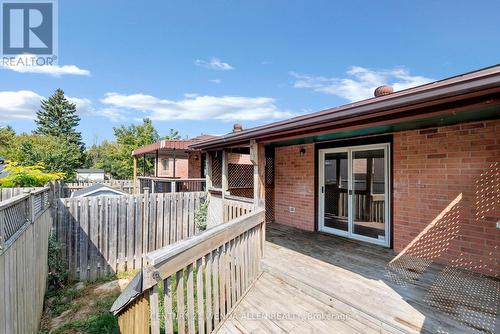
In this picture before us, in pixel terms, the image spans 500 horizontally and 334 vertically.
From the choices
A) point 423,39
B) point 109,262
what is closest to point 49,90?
point 109,262

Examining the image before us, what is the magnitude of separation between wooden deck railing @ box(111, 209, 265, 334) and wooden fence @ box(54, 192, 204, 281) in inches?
109

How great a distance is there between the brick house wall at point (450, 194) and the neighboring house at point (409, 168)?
0.04ft

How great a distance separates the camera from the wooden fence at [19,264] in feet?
6.01

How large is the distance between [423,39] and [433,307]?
935 centimetres

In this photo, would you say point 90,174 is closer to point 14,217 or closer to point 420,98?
point 14,217

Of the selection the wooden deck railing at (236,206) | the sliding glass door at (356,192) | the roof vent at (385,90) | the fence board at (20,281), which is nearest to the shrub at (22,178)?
the fence board at (20,281)

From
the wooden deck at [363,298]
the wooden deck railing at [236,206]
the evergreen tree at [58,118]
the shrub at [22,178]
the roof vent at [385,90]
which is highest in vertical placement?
the evergreen tree at [58,118]

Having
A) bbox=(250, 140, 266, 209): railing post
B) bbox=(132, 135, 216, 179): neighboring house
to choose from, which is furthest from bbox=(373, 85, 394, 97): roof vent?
bbox=(132, 135, 216, 179): neighboring house

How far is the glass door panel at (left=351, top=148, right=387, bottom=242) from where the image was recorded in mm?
5035

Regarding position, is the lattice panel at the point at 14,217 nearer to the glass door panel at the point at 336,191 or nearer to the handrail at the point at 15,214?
the handrail at the point at 15,214

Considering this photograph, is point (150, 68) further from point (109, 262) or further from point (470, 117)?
point (470, 117)

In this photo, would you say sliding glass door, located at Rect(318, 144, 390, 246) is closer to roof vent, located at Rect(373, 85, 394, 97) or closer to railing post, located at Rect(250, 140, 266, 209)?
roof vent, located at Rect(373, 85, 394, 97)

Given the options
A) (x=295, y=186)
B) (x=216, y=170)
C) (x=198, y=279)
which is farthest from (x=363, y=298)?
(x=216, y=170)

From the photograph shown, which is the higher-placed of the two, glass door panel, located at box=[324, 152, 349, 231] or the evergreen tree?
the evergreen tree
